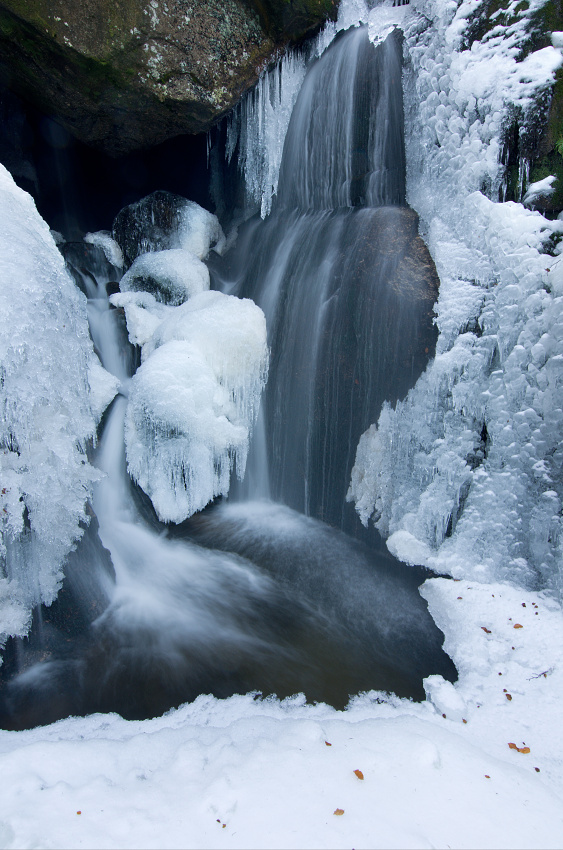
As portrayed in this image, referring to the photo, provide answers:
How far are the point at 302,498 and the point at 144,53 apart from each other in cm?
507

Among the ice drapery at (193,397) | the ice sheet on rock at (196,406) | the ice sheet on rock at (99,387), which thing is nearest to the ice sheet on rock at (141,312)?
the ice drapery at (193,397)

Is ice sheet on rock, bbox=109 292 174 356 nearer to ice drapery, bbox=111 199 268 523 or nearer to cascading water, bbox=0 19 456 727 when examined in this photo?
Result: ice drapery, bbox=111 199 268 523

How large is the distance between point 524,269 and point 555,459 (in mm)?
1397

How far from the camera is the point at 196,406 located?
4.50 meters

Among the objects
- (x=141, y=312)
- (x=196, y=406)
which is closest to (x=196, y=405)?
(x=196, y=406)

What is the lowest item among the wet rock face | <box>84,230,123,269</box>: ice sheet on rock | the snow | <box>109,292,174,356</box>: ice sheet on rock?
the snow

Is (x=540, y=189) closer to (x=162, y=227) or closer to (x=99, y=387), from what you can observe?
(x=99, y=387)

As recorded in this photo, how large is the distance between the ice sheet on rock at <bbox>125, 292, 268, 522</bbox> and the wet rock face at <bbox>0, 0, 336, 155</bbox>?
8.69 ft

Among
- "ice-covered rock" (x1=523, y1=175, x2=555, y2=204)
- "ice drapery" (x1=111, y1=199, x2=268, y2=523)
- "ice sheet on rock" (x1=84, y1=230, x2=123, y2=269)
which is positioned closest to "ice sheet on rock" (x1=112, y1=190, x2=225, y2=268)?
"ice sheet on rock" (x1=84, y1=230, x2=123, y2=269)

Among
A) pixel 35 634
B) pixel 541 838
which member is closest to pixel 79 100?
pixel 35 634

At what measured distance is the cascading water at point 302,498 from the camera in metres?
3.01

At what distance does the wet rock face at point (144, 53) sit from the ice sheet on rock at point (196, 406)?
2.65 metres

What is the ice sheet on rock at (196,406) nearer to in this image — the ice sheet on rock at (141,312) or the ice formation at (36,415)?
the ice sheet on rock at (141,312)

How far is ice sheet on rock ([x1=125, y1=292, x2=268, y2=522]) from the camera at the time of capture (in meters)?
4.45
